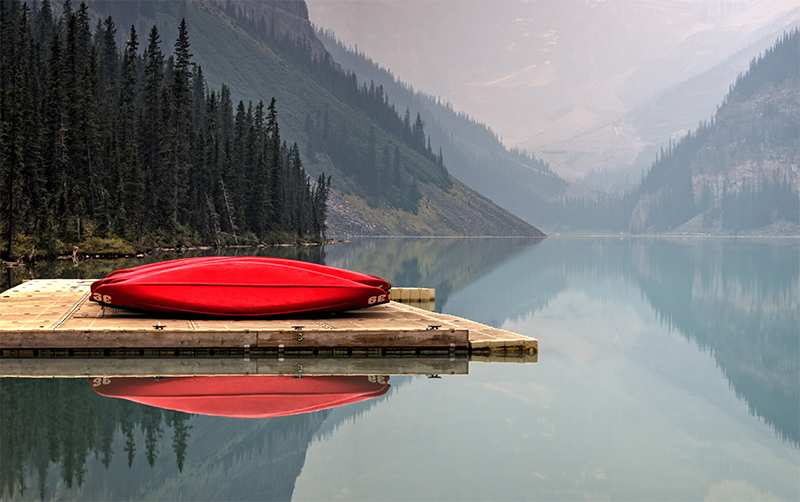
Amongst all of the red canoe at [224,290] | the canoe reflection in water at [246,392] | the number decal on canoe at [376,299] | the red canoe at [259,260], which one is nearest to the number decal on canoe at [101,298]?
the red canoe at [224,290]

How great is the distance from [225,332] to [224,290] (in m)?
1.91

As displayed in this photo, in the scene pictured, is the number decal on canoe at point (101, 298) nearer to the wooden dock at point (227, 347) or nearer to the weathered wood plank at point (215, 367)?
the wooden dock at point (227, 347)

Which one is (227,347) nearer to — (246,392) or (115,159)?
(246,392)

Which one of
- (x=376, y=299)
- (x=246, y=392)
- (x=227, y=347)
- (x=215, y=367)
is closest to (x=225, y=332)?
(x=227, y=347)

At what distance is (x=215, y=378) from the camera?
39.0 ft

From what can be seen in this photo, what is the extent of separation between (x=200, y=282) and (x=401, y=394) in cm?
555

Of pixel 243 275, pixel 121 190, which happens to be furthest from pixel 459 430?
pixel 121 190

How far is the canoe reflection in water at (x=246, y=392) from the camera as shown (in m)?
10.1

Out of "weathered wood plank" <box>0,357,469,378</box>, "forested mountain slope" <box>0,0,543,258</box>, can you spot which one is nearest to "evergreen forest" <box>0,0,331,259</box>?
"forested mountain slope" <box>0,0,543,258</box>

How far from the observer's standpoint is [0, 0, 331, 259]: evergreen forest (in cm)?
4859

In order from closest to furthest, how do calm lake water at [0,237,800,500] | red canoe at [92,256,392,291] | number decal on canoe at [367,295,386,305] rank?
calm lake water at [0,237,800,500]
red canoe at [92,256,392,291]
number decal on canoe at [367,295,386,305]

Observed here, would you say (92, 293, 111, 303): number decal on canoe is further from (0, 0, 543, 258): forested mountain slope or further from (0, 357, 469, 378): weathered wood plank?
(0, 0, 543, 258): forested mountain slope

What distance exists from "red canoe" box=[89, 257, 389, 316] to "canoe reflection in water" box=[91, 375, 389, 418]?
3.17 metres

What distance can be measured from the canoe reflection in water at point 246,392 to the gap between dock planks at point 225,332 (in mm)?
1309
